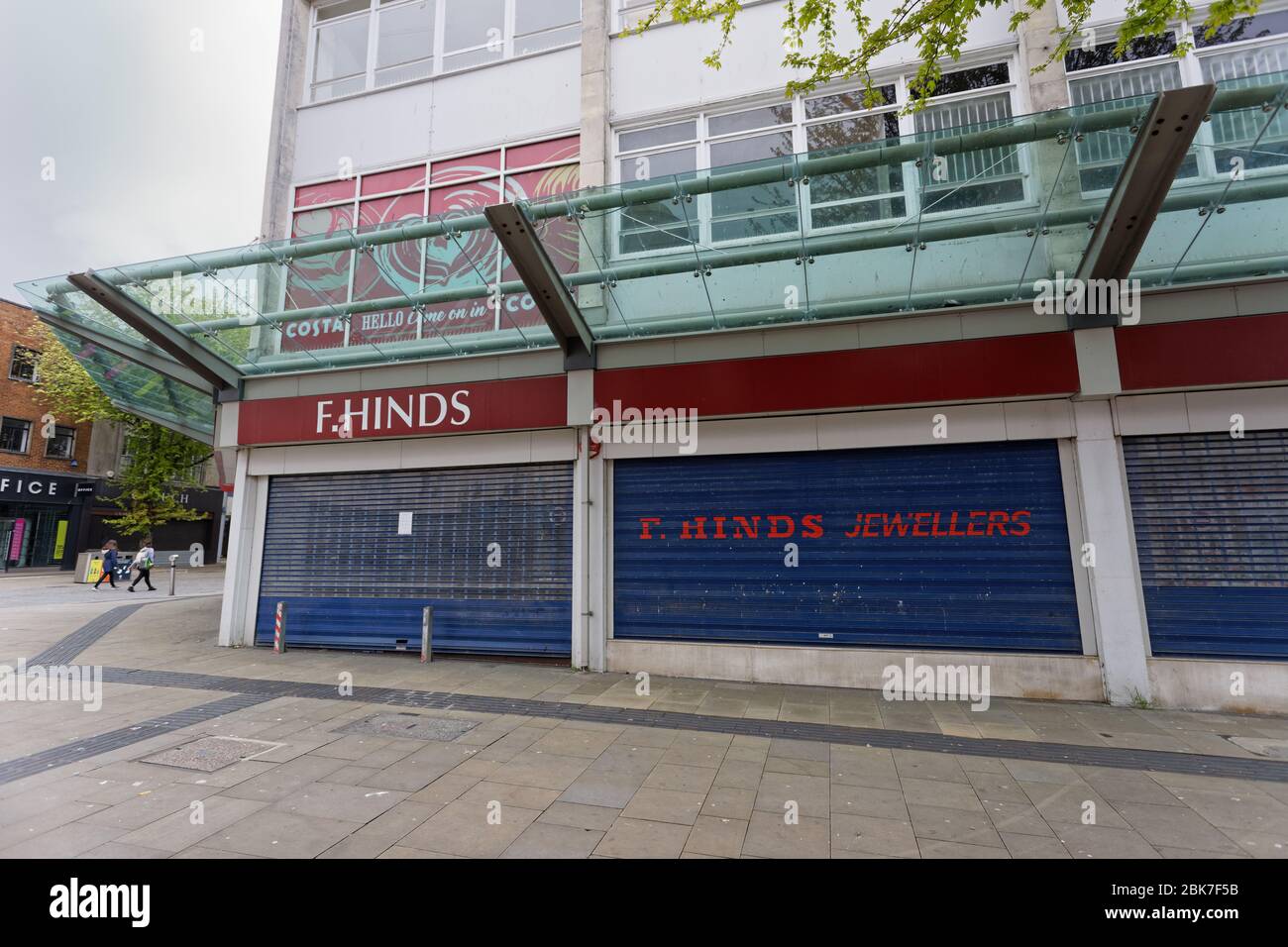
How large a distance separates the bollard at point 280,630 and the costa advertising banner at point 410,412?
298cm

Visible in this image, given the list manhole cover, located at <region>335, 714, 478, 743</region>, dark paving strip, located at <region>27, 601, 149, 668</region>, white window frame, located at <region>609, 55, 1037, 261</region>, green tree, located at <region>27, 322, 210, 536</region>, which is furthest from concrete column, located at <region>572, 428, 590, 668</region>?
green tree, located at <region>27, 322, 210, 536</region>

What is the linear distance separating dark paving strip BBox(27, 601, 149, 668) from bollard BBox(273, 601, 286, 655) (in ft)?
9.13

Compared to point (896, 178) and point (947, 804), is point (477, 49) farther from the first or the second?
point (947, 804)

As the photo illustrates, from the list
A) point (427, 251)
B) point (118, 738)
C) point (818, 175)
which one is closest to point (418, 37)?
point (427, 251)

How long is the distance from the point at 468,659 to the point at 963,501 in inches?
308

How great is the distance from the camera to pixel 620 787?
4.84m

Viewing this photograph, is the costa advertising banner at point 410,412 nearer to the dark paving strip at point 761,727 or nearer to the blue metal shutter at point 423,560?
the blue metal shutter at point 423,560

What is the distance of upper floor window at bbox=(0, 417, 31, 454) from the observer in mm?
28469

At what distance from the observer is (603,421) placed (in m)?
9.12

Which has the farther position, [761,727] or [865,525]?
[865,525]

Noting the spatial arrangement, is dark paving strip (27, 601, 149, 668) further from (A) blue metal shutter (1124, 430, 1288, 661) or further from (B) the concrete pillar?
(A) blue metal shutter (1124, 430, 1288, 661)

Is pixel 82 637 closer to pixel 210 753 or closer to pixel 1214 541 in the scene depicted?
pixel 210 753

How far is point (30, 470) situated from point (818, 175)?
3852 cm

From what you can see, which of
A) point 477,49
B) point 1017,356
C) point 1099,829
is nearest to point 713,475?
point 1017,356
